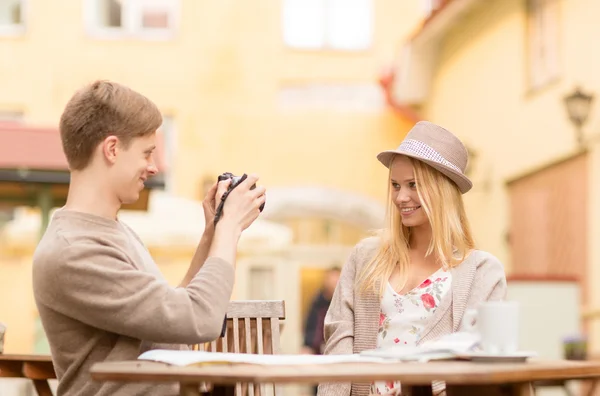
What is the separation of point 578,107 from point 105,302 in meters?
8.12

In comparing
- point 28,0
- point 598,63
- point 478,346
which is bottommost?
point 478,346

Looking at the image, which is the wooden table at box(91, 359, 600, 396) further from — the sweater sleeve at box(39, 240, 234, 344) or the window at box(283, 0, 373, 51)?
the window at box(283, 0, 373, 51)

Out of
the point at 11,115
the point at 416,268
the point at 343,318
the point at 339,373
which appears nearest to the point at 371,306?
the point at 343,318

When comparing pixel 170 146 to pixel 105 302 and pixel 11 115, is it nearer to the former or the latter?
pixel 11 115

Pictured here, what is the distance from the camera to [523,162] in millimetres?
12195

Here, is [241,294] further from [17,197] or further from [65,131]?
[65,131]

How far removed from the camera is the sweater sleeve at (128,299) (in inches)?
109

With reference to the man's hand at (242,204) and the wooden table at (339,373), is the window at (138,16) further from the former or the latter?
the wooden table at (339,373)

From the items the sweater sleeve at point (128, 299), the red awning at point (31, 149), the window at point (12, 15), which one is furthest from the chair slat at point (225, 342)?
the window at point (12, 15)

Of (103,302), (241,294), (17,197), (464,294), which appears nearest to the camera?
(103,302)

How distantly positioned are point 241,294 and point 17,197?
222 inches

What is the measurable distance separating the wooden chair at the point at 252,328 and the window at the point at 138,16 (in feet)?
43.4

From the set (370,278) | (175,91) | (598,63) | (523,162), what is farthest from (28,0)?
(370,278)

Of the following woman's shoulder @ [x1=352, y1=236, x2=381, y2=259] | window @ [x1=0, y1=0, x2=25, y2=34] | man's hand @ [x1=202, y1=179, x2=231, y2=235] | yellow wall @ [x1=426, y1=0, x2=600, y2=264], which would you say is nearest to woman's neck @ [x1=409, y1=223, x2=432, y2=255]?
woman's shoulder @ [x1=352, y1=236, x2=381, y2=259]
